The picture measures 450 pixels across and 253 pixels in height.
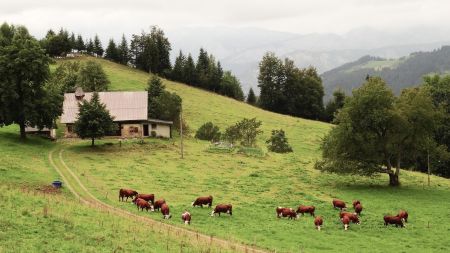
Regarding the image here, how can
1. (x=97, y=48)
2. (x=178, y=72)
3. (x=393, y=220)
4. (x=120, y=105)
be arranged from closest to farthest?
(x=393, y=220) → (x=120, y=105) → (x=178, y=72) → (x=97, y=48)

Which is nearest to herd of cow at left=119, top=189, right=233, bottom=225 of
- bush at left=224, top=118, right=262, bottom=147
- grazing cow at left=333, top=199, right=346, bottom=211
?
grazing cow at left=333, top=199, right=346, bottom=211

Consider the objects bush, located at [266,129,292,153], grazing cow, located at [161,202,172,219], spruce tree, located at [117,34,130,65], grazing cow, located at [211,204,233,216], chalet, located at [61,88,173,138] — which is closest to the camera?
grazing cow, located at [161,202,172,219]

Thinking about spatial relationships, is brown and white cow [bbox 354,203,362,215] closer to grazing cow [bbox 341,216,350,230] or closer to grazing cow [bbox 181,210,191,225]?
grazing cow [bbox 341,216,350,230]

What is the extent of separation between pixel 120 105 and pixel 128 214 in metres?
46.6

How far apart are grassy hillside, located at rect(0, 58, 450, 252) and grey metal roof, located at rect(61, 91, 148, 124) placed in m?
6.13

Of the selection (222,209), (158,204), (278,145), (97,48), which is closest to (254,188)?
(222,209)

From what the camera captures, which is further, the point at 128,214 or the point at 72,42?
the point at 72,42

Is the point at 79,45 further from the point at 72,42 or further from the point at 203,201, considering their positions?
the point at 203,201

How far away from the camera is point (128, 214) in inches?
1403

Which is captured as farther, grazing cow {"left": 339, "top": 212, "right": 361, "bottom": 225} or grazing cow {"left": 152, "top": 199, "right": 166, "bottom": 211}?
grazing cow {"left": 152, "top": 199, "right": 166, "bottom": 211}

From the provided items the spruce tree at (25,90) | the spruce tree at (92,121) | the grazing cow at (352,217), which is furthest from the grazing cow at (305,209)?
the spruce tree at (25,90)

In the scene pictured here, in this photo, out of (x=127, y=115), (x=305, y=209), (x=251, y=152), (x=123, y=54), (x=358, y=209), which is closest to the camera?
(x=305, y=209)

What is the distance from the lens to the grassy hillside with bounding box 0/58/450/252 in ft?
106

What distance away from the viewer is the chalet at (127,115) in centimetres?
7662
